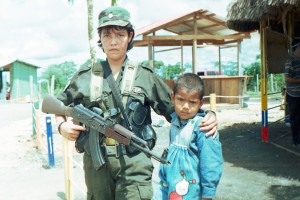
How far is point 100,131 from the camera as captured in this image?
2225 millimetres

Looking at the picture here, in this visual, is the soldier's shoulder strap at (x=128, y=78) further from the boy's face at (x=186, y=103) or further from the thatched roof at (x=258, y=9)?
the thatched roof at (x=258, y=9)

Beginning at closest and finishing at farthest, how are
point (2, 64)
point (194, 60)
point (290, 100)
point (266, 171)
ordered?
point (266, 171)
point (290, 100)
point (194, 60)
point (2, 64)

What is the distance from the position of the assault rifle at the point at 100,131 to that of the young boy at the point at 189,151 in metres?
0.21

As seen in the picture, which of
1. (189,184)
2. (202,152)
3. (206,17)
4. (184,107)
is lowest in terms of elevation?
(189,184)

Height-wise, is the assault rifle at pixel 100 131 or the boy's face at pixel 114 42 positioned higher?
the boy's face at pixel 114 42

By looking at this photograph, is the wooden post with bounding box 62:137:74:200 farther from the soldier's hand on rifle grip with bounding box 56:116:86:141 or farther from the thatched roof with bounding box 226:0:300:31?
the thatched roof with bounding box 226:0:300:31

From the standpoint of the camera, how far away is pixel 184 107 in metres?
2.28

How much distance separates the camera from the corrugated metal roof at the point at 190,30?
1396 centimetres

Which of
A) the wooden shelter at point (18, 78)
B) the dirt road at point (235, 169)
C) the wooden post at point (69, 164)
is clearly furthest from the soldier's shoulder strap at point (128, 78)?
the wooden shelter at point (18, 78)

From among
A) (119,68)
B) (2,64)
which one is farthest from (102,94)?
(2,64)

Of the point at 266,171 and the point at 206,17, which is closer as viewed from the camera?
the point at 266,171

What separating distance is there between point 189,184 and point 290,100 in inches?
189

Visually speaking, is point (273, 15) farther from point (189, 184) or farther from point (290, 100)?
point (189, 184)

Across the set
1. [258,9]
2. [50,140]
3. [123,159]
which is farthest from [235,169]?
[123,159]
